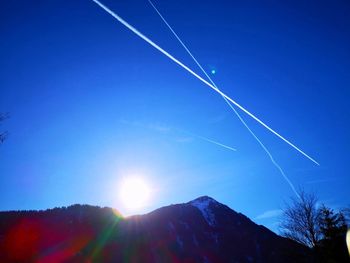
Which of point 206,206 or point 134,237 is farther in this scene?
point 206,206

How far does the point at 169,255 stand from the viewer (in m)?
67.7

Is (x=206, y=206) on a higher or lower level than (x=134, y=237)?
higher

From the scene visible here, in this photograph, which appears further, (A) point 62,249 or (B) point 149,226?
(B) point 149,226

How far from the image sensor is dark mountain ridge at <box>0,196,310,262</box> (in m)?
60.1

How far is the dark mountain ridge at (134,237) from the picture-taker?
6006cm

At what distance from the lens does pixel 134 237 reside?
72.4m

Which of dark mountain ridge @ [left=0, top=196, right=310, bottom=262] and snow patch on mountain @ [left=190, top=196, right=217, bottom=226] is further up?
snow patch on mountain @ [left=190, top=196, right=217, bottom=226]

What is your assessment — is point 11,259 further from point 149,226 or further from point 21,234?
point 149,226

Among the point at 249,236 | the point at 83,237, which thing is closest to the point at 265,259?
the point at 249,236

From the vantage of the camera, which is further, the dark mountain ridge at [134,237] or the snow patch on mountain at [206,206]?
the snow patch on mountain at [206,206]

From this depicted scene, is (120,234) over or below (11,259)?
over

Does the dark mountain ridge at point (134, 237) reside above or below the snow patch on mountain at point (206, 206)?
below

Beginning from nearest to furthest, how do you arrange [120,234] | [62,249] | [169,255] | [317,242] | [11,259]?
[317,242]
[11,259]
[62,249]
[169,255]
[120,234]

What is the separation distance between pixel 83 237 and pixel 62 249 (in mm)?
7615
